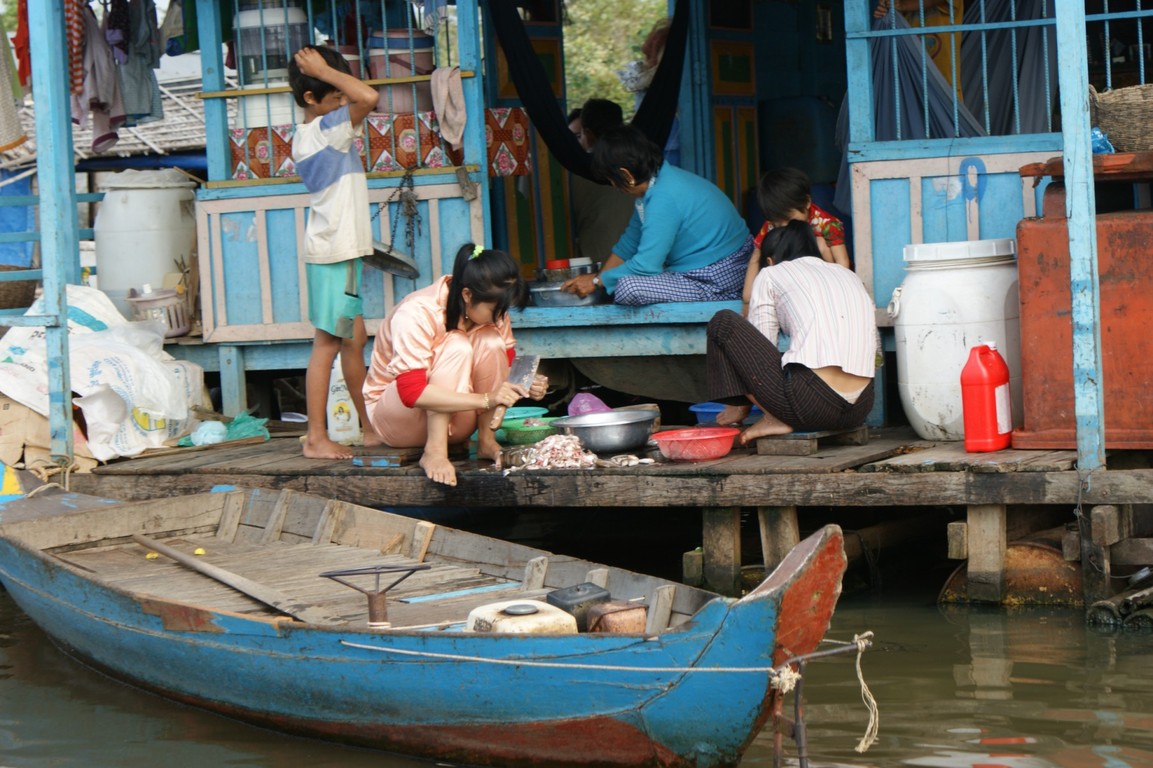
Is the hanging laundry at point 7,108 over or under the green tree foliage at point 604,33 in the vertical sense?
under

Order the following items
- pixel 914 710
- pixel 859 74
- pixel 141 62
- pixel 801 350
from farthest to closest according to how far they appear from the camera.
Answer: pixel 141 62
pixel 859 74
pixel 801 350
pixel 914 710

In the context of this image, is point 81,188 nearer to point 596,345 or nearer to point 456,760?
point 596,345

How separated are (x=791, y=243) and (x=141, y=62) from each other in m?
4.44

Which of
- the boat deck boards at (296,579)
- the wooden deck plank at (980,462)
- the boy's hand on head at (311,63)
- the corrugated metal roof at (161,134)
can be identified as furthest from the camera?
the corrugated metal roof at (161,134)

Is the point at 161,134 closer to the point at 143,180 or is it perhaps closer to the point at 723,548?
the point at 143,180

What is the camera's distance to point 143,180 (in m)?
8.34

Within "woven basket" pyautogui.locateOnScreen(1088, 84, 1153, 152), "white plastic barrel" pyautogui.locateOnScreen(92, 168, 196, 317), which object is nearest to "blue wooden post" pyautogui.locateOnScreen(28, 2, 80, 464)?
"white plastic barrel" pyautogui.locateOnScreen(92, 168, 196, 317)

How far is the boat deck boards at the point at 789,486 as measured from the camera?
544cm

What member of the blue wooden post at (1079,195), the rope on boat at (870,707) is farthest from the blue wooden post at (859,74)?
the rope on boat at (870,707)

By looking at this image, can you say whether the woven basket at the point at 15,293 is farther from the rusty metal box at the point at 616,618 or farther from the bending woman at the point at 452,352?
the rusty metal box at the point at 616,618

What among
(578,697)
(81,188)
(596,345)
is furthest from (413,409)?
(81,188)

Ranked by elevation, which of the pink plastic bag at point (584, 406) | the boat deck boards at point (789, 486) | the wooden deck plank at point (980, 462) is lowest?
the boat deck boards at point (789, 486)

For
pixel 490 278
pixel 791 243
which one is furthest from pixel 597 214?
pixel 490 278

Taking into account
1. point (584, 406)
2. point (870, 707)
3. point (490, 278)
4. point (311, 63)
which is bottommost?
point (870, 707)
